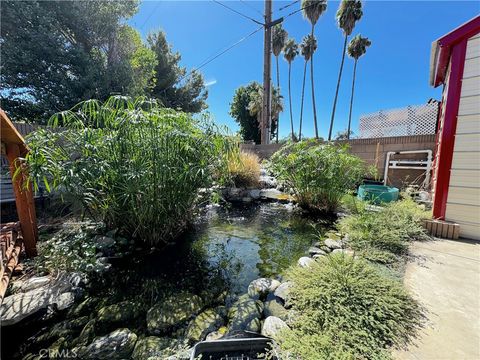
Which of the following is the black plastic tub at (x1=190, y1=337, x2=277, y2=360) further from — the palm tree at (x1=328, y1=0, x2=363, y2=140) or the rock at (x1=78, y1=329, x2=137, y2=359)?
the palm tree at (x1=328, y1=0, x2=363, y2=140)

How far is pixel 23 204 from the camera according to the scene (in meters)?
2.07

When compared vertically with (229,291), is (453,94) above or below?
above

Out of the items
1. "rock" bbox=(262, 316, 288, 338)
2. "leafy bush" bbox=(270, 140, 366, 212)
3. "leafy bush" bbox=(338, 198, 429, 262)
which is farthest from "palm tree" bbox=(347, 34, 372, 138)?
"rock" bbox=(262, 316, 288, 338)

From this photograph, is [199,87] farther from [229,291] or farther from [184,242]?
[229,291]

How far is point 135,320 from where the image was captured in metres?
1.54

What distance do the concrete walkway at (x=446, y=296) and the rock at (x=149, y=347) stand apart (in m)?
1.31

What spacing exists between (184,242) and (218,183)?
931mm

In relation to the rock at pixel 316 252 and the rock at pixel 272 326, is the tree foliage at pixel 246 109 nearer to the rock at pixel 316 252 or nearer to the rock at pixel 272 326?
the rock at pixel 316 252

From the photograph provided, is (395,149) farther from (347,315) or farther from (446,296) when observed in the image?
(347,315)

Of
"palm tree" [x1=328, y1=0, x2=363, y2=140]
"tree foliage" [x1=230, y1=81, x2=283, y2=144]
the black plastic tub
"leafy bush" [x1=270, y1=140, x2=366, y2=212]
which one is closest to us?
the black plastic tub

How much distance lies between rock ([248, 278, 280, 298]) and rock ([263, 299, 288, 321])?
0.13 metres

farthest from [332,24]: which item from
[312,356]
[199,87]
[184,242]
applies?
[312,356]

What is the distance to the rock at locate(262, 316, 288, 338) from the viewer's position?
1269 millimetres

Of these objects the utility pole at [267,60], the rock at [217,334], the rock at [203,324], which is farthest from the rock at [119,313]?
the utility pole at [267,60]
